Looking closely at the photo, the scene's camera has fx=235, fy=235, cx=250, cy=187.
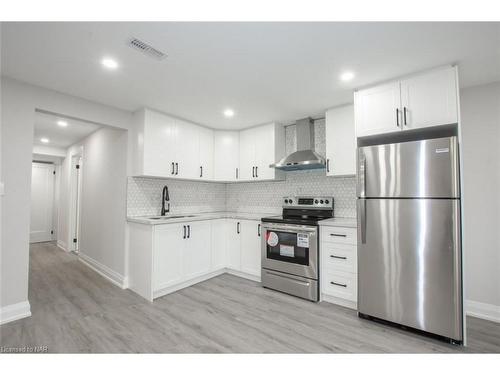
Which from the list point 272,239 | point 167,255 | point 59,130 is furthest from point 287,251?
point 59,130

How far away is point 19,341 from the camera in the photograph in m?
1.98

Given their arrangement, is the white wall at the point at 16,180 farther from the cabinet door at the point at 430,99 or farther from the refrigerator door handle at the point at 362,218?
the cabinet door at the point at 430,99

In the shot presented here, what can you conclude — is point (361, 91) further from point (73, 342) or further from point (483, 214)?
point (73, 342)

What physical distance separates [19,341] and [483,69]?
4787mm

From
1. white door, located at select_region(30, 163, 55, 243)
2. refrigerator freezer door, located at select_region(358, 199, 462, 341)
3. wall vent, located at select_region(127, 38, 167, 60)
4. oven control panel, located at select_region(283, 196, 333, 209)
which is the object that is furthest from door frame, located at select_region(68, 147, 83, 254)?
refrigerator freezer door, located at select_region(358, 199, 462, 341)

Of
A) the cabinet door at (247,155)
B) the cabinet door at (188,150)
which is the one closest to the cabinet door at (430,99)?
the cabinet door at (247,155)

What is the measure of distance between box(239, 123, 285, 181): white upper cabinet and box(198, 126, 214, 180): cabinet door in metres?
0.52

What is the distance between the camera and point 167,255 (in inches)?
118

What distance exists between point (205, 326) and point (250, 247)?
1463 millimetres

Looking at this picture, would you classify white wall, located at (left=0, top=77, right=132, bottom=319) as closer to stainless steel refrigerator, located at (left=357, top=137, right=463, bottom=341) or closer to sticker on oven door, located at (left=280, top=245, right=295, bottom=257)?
sticker on oven door, located at (left=280, top=245, right=295, bottom=257)

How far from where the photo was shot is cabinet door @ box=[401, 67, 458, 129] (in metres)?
2.07

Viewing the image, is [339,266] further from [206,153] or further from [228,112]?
[206,153]

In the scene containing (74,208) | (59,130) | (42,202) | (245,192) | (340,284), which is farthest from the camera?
(42,202)
